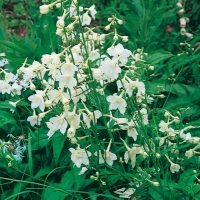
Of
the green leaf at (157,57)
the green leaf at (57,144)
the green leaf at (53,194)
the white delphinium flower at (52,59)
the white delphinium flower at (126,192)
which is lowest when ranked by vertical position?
the green leaf at (53,194)

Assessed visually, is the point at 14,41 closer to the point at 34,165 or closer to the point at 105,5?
the point at 34,165

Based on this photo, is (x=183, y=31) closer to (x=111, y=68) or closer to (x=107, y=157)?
(x=107, y=157)

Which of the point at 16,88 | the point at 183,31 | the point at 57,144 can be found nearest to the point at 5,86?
the point at 16,88

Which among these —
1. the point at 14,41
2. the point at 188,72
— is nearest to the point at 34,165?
the point at 14,41

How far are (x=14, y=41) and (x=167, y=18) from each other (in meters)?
1.31

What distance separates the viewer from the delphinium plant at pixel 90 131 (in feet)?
6.57

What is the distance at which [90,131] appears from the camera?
245 cm

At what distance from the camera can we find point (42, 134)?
2760 millimetres

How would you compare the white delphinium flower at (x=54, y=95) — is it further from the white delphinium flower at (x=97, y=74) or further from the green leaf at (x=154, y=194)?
the green leaf at (x=154, y=194)

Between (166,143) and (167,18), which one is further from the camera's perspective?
(167,18)

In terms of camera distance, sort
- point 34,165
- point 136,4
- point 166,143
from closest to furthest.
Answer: point 166,143, point 34,165, point 136,4

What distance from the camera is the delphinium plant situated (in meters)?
2.00

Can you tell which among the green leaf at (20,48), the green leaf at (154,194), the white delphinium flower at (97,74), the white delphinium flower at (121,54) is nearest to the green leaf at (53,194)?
the green leaf at (154,194)

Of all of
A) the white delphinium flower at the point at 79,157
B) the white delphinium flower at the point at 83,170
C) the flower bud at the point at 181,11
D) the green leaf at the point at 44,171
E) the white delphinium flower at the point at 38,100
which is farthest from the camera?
the flower bud at the point at 181,11
